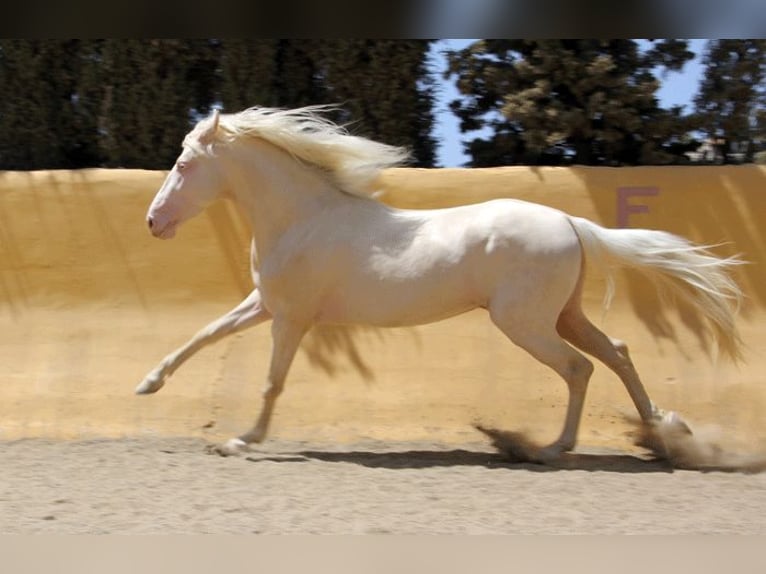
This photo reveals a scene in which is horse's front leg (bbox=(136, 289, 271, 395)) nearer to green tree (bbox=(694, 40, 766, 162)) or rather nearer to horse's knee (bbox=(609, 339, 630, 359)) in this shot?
horse's knee (bbox=(609, 339, 630, 359))

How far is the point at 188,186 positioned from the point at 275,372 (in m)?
1.34

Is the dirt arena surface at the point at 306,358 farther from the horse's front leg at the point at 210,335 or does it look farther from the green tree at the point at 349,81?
the green tree at the point at 349,81

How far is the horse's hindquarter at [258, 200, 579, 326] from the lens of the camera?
6.47m

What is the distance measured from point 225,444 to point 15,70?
454 centimetres

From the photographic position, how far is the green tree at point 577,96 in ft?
28.1

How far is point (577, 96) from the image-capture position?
866cm

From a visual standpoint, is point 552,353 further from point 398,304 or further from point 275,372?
point 275,372

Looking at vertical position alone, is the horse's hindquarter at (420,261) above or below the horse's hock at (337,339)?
above

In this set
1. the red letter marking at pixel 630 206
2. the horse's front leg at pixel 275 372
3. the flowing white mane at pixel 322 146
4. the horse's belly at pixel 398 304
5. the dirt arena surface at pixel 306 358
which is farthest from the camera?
the red letter marking at pixel 630 206

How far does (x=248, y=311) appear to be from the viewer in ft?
22.9

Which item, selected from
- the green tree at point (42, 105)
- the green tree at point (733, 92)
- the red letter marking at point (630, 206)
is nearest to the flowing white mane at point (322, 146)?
the red letter marking at point (630, 206)

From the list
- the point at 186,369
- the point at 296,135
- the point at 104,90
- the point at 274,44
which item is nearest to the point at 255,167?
the point at 296,135

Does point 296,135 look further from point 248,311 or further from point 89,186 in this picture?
point 89,186

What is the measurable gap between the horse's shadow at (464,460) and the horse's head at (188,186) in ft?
5.33
